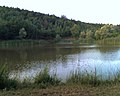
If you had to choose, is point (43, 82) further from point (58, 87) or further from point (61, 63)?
point (61, 63)

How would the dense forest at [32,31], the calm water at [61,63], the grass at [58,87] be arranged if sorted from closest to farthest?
the grass at [58,87]
the calm water at [61,63]
the dense forest at [32,31]

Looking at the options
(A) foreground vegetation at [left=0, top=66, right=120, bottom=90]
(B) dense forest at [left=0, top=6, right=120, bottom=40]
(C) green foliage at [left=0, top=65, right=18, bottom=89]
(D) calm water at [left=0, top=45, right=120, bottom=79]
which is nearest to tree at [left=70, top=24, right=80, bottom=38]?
(B) dense forest at [left=0, top=6, right=120, bottom=40]

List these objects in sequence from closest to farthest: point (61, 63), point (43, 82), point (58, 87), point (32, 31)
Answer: point (58, 87) < point (43, 82) < point (61, 63) < point (32, 31)

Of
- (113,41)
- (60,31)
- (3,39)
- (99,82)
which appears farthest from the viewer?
(60,31)

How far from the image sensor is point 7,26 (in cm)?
8081

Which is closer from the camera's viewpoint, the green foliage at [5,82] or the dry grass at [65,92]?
the dry grass at [65,92]

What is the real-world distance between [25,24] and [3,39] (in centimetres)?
1937

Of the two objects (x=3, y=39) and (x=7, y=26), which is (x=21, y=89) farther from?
(x=7, y=26)

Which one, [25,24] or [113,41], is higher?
[25,24]

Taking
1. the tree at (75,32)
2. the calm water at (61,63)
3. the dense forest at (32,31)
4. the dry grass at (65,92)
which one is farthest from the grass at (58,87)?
the tree at (75,32)

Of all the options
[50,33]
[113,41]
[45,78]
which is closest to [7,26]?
[50,33]

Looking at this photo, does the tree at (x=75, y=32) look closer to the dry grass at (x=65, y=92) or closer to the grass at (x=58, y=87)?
the grass at (x=58, y=87)

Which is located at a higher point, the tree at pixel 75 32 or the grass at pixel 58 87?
the tree at pixel 75 32

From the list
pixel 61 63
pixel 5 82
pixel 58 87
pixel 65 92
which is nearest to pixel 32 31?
pixel 61 63
